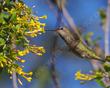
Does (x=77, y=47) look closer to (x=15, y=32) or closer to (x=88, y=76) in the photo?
(x=88, y=76)

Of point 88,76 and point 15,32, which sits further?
point 88,76

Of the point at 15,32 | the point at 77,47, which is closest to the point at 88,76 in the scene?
the point at 77,47

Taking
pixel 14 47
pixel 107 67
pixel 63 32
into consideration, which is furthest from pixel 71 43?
pixel 14 47

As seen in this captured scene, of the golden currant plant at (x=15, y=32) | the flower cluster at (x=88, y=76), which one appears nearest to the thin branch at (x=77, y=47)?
the flower cluster at (x=88, y=76)

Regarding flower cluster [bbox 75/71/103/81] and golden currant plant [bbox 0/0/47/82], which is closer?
golden currant plant [bbox 0/0/47/82]

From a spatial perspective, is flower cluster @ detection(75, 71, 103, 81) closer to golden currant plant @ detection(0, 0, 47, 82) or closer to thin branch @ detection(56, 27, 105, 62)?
thin branch @ detection(56, 27, 105, 62)

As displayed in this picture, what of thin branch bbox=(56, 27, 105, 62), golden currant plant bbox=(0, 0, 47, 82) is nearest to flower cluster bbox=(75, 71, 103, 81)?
thin branch bbox=(56, 27, 105, 62)

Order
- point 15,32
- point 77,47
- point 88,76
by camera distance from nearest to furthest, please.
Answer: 1. point 15,32
2. point 88,76
3. point 77,47

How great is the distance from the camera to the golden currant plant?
5.58 feet

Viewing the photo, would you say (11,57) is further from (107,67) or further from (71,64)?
(71,64)

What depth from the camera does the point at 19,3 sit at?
174 cm

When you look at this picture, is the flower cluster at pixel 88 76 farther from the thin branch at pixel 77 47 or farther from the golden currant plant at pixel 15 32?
the golden currant plant at pixel 15 32

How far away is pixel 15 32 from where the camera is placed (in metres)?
1.74

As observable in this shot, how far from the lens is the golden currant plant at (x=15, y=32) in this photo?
→ 1.70m
